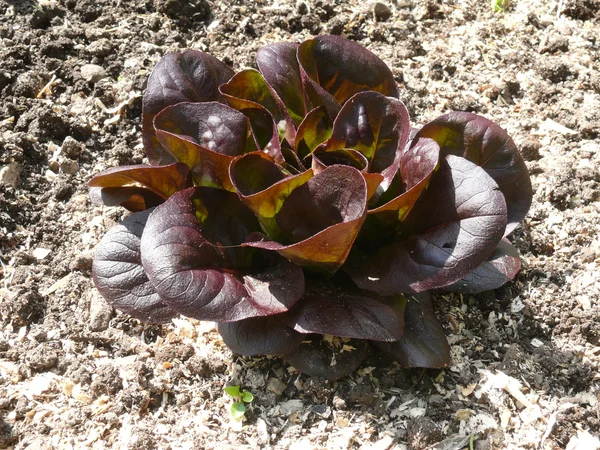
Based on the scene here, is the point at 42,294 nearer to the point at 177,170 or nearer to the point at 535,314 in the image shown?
the point at 177,170

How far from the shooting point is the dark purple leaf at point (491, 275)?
2.54m

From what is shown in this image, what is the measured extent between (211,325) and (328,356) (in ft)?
1.65

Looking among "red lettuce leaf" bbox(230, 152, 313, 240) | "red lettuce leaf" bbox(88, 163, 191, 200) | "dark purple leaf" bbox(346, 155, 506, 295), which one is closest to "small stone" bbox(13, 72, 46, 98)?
"red lettuce leaf" bbox(88, 163, 191, 200)

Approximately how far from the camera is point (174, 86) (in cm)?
256

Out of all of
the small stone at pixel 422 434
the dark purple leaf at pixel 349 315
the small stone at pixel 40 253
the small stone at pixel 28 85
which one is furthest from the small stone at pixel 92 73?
the small stone at pixel 422 434

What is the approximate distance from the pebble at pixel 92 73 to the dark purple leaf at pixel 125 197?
3.59ft

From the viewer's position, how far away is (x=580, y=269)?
9.12ft

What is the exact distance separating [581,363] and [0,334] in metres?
2.23

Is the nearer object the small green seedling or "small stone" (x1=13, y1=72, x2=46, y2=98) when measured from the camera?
the small green seedling

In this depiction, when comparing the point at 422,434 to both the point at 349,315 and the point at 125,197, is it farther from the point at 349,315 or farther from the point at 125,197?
the point at 125,197

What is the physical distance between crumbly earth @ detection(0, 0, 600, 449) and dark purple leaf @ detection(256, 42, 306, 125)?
86 centimetres

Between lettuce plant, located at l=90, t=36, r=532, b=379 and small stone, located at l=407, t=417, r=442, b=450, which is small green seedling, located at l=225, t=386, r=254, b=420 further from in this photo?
small stone, located at l=407, t=417, r=442, b=450

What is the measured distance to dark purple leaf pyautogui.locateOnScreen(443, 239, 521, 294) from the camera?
2.54 m

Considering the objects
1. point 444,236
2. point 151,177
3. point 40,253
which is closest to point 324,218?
point 444,236
